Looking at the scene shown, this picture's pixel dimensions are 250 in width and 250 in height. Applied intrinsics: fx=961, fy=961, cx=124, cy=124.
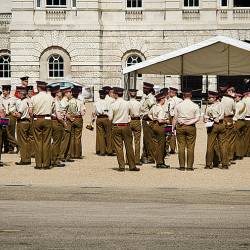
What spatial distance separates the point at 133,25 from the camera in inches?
2085

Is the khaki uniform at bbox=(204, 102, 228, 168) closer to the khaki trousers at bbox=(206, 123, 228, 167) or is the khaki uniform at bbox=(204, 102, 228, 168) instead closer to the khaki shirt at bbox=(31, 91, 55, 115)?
the khaki trousers at bbox=(206, 123, 228, 167)

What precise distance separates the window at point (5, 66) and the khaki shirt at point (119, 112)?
32.9 metres

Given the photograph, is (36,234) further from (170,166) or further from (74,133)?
(74,133)

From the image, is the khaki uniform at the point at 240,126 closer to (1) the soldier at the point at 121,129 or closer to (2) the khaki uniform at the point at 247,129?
(2) the khaki uniform at the point at 247,129

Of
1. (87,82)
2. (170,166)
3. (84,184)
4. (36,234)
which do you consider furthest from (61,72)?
(36,234)

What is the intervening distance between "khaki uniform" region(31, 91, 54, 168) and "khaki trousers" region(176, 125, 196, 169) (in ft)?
10.6

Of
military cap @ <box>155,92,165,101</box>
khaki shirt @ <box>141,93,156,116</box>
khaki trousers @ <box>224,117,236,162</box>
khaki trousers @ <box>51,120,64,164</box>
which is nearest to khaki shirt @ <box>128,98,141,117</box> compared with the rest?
khaki shirt @ <box>141,93,156,116</box>

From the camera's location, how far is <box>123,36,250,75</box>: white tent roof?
2820 cm

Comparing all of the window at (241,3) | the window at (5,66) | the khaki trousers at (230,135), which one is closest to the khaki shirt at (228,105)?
the khaki trousers at (230,135)

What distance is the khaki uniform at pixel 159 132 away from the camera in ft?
79.2

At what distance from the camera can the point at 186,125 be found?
76.8 ft

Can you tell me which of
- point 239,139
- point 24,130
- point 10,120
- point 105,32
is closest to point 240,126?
point 239,139

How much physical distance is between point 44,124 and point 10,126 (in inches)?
209

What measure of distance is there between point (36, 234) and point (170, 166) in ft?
38.1
